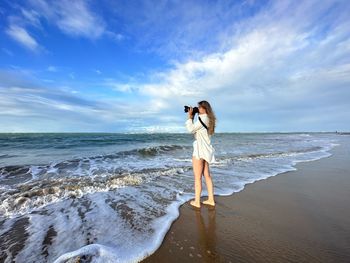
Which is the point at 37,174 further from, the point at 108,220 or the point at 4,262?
the point at 4,262

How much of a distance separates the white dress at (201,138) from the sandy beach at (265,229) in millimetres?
1023

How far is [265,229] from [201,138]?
1.95m

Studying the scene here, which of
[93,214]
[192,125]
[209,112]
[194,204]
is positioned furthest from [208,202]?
[93,214]

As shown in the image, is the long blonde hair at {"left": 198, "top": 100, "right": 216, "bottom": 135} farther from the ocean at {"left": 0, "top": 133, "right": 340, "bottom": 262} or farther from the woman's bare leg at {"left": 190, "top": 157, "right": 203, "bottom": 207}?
the ocean at {"left": 0, "top": 133, "right": 340, "bottom": 262}

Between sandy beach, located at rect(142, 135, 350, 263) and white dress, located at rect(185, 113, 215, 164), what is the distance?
1.02m

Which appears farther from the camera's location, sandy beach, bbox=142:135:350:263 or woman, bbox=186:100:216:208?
woman, bbox=186:100:216:208

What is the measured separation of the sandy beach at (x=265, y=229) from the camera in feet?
9.41

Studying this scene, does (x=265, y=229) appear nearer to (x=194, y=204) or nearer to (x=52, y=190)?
(x=194, y=204)

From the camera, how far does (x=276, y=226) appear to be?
3.74 m

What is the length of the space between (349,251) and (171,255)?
2.16 metres

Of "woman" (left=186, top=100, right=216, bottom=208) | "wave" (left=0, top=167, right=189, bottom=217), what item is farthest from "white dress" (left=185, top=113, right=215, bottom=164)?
"wave" (left=0, top=167, right=189, bottom=217)

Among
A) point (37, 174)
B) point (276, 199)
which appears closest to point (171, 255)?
point (276, 199)

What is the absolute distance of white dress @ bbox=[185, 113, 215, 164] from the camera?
4684 millimetres

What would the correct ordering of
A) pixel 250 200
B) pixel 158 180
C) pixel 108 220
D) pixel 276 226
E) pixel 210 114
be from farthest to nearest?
pixel 158 180, pixel 250 200, pixel 210 114, pixel 108 220, pixel 276 226
